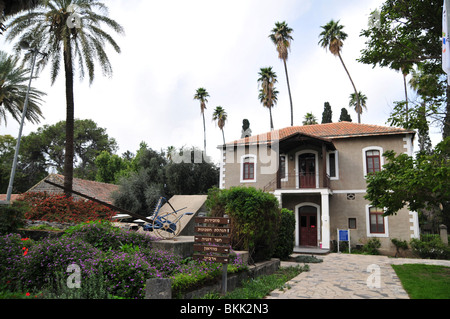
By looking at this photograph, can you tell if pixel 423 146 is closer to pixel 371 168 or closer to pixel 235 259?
pixel 371 168

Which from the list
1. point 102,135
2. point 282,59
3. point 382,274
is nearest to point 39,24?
point 382,274

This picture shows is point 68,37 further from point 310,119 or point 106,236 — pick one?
point 310,119

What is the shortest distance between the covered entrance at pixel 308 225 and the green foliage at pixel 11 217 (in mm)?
14925

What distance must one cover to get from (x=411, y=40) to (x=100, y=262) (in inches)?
420

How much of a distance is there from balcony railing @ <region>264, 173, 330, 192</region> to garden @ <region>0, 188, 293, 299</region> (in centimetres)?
1069

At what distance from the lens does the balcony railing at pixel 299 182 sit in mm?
18597

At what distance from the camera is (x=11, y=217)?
834cm

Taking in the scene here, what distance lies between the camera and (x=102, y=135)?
45375mm

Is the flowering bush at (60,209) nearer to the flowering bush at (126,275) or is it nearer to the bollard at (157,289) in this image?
the flowering bush at (126,275)

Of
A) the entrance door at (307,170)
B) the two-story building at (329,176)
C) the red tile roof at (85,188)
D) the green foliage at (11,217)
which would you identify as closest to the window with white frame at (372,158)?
the two-story building at (329,176)

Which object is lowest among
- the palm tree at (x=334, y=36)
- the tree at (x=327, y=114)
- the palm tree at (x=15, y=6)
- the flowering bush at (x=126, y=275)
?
the flowering bush at (x=126, y=275)

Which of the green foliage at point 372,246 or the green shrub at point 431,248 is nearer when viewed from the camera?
the green shrub at point 431,248

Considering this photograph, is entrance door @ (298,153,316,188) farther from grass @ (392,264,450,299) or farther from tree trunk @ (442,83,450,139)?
tree trunk @ (442,83,450,139)

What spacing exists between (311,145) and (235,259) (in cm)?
1364
